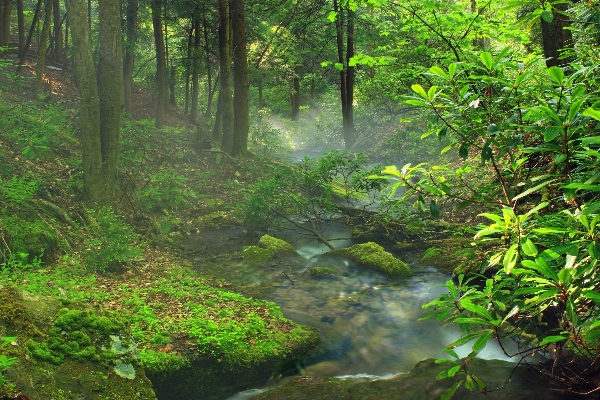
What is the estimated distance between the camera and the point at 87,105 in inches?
358

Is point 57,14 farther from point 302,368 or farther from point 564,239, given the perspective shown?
point 564,239

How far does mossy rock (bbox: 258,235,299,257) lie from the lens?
10.9m

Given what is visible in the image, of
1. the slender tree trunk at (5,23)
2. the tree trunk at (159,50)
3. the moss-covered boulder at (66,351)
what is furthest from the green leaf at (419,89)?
the slender tree trunk at (5,23)

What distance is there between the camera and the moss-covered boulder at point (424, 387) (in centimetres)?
430

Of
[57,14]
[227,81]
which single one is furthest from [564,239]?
[57,14]

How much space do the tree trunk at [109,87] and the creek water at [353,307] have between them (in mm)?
2810

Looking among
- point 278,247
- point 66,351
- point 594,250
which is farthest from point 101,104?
point 594,250

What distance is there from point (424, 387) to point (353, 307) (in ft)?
11.4

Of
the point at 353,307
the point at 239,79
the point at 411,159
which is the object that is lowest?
the point at 353,307

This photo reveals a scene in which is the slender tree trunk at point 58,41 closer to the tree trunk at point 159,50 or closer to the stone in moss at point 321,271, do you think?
the tree trunk at point 159,50

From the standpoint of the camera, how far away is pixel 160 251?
9992 mm

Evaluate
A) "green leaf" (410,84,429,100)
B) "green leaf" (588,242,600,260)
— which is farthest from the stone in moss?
"green leaf" (588,242,600,260)

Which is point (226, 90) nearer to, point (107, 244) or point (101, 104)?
point (101, 104)

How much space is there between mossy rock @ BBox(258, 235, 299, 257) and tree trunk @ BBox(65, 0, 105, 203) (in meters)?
4.03
